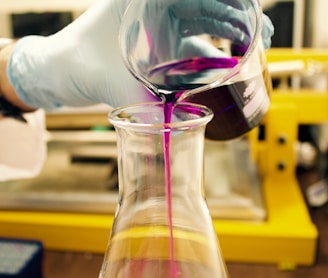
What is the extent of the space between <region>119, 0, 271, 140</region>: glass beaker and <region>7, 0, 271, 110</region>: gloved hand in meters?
0.03

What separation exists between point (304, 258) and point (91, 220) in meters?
0.43

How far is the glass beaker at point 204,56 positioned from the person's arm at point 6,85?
0.24 metres

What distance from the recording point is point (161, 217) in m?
0.49

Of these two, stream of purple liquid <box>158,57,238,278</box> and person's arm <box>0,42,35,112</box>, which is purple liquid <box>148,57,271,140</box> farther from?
person's arm <box>0,42,35,112</box>

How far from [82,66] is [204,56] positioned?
0.53 feet

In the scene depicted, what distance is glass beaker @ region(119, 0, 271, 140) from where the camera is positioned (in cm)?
51

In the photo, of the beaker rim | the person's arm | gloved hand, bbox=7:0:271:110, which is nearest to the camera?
the beaker rim

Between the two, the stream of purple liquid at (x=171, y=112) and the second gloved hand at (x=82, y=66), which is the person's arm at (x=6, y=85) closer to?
the second gloved hand at (x=82, y=66)

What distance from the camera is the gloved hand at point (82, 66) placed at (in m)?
0.61

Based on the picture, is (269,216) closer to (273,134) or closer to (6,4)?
(273,134)

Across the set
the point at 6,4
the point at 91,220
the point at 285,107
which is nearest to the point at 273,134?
the point at 285,107

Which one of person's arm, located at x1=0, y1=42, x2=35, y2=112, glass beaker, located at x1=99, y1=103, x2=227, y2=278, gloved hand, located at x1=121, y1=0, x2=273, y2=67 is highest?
gloved hand, located at x1=121, y1=0, x2=273, y2=67

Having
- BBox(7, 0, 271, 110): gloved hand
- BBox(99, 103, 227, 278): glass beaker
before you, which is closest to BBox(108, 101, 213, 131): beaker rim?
BBox(99, 103, 227, 278): glass beaker

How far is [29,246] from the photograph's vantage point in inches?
31.4
